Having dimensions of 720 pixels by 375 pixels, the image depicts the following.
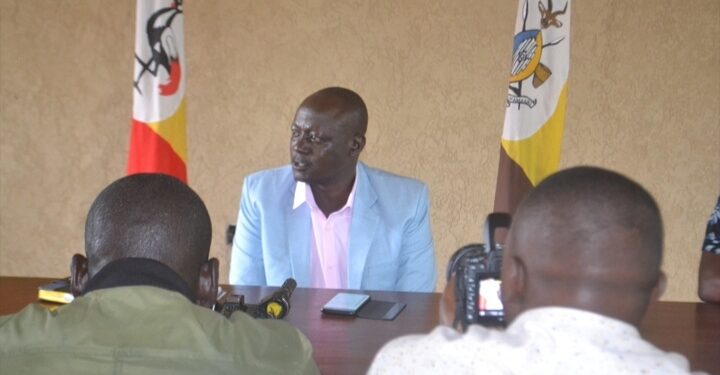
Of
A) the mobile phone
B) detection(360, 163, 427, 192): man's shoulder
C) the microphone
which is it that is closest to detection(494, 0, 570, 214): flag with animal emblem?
detection(360, 163, 427, 192): man's shoulder

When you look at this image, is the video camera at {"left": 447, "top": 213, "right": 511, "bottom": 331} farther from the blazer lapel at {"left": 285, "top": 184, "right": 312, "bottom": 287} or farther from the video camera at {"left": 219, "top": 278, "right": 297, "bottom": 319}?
the blazer lapel at {"left": 285, "top": 184, "right": 312, "bottom": 287}

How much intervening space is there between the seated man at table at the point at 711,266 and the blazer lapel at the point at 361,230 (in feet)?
3.62

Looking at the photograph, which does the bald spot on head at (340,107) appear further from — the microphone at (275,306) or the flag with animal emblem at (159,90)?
the flag with animal emblem at (159,90)

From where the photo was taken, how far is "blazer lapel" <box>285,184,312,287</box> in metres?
Answer: 3.16

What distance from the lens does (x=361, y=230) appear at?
3.20 meters

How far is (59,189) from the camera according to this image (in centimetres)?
481

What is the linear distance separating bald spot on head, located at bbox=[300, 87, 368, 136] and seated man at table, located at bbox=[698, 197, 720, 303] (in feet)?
4.05

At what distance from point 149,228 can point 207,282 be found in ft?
0.64

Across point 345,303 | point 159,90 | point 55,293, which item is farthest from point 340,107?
point 159,90

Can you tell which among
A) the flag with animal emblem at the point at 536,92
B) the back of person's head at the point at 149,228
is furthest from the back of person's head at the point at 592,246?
the flag with animal emblem at the point at 536,92

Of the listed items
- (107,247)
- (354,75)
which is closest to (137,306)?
(107,247)

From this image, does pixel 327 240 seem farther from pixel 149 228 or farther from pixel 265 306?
pixel 149 228

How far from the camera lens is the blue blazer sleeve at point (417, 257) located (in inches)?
128

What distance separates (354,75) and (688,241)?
6.71 ft
